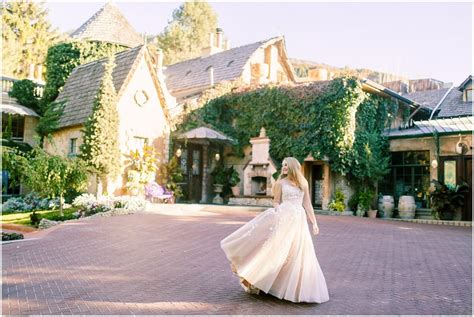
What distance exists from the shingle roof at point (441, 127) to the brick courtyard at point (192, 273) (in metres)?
6.71

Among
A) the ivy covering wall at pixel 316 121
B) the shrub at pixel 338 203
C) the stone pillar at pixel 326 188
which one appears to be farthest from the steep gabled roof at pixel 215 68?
the shrub at pixel 338 203

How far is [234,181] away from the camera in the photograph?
19.6 metres

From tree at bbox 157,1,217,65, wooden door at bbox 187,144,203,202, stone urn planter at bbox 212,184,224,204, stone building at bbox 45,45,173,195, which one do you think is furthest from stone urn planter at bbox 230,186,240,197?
tree at bbox 157,1,217,65

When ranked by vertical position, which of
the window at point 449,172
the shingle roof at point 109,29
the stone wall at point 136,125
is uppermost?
the shingle roof at point 109,29

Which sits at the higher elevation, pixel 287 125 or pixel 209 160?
pixel 287 125

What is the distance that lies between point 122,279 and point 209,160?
14942 millimetres

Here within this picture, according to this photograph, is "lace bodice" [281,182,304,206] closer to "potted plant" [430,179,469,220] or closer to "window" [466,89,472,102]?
"potted plant" [430,179,469,220]

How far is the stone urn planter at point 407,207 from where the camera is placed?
1702cm

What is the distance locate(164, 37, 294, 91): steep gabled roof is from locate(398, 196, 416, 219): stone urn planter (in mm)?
10448

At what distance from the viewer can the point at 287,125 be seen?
19.0m

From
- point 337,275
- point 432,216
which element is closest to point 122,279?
point 337,275

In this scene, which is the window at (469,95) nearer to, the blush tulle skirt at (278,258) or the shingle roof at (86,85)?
the shingle roof at (86,85)

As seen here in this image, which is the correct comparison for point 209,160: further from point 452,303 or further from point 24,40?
point 24,40

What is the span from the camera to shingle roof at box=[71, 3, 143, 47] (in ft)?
72.6
